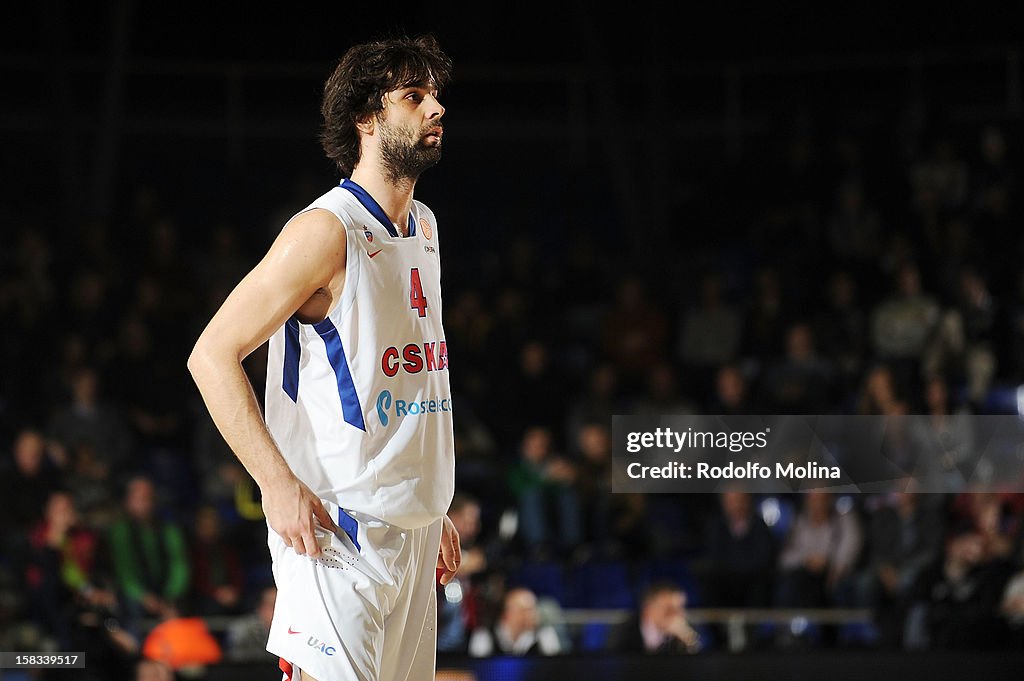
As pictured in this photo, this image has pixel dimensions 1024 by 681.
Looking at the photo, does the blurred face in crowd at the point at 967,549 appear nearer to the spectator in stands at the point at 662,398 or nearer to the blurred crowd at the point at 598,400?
the blurred crowd at the point at 598,400

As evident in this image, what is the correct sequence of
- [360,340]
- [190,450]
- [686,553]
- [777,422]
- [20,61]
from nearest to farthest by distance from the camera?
[360,340], [777,422], [686,553], [190,450], [20,61]

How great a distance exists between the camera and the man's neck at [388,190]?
2771 millimetres

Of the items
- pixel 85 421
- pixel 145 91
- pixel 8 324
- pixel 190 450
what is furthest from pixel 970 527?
pixel 145 91

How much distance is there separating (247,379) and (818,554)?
17.3ft

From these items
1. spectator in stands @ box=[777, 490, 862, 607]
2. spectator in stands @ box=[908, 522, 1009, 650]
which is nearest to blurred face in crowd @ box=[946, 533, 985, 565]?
spectator in stands @ box=[908, 522, 1009, 650]

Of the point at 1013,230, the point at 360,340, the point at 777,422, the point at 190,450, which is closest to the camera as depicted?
the point at 360,340

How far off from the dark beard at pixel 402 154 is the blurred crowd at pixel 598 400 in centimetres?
350

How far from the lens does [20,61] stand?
11.0 metres

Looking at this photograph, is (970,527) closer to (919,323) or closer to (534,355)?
(919,323)

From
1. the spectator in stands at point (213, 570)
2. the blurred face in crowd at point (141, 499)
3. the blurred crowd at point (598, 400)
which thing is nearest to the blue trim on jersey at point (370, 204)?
the blurred crowd at point (598, 400)

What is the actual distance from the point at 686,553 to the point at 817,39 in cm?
566
